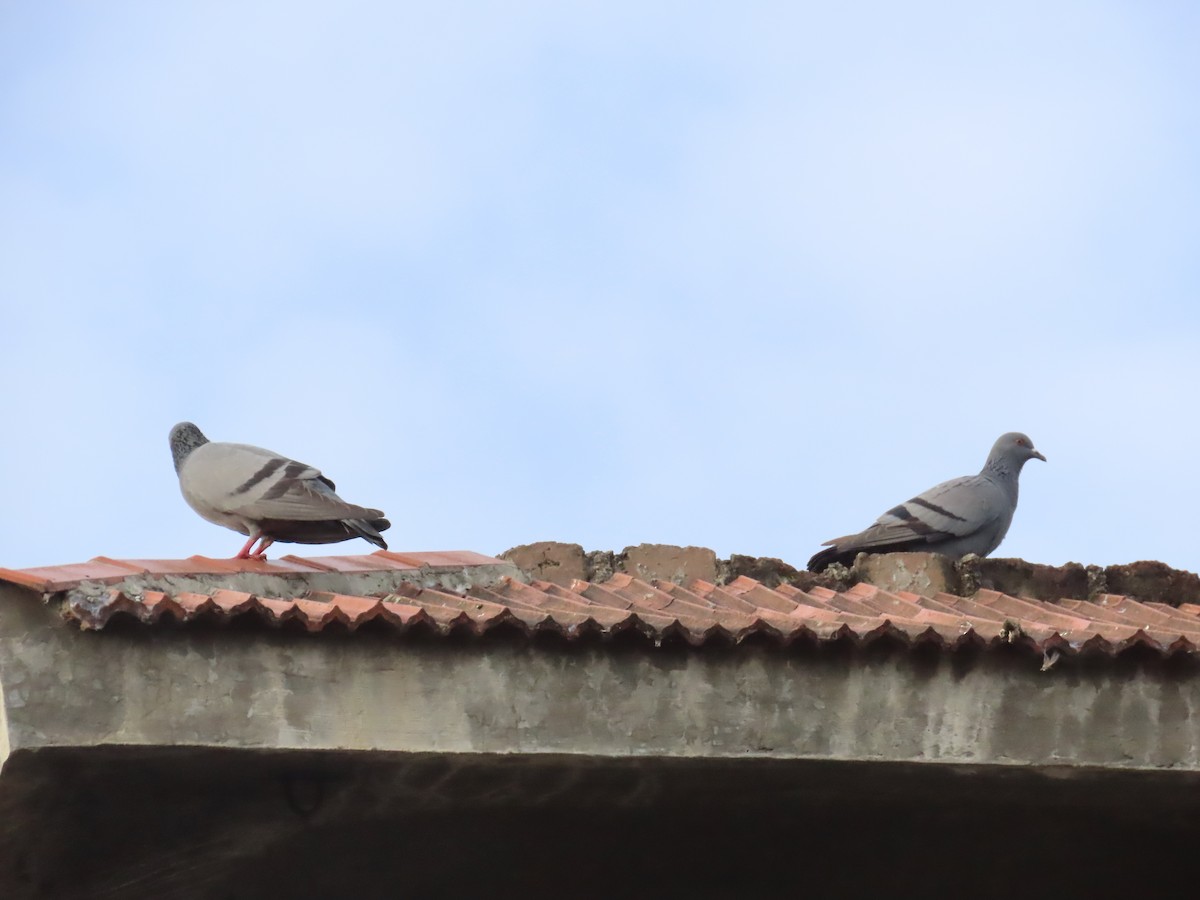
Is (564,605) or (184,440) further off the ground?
(184,440)

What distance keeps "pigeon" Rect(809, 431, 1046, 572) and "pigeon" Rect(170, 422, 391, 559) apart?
2600 mm

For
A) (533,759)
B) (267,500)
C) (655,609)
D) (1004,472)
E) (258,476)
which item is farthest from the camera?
(1004,472)

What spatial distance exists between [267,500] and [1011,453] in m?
4.69

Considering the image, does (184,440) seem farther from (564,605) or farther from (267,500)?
(564,605)

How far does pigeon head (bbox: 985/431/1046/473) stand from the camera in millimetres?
9320

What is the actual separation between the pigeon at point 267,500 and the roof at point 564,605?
0.69 feet

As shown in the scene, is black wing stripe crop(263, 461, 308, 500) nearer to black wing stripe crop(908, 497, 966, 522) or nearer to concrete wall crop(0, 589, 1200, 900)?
concrete wall crop(0, 589, 1200, 900)

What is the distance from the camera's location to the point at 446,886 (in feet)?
18.1

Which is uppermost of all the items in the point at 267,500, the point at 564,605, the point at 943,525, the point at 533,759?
the point at 943,525

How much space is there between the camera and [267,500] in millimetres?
6664

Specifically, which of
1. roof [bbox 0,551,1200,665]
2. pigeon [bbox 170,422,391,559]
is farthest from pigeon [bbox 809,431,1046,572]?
pigeon [bbox 170,422,391,559]

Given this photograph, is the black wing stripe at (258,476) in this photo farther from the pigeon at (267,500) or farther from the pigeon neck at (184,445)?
the pigeon neck at (184,445)

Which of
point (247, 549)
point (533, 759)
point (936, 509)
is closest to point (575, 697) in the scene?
point (533, 759)

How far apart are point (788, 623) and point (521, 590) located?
150 cm
